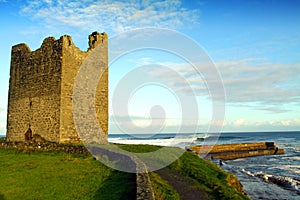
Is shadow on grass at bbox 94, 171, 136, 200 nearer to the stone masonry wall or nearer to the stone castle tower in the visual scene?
the stone castle tower

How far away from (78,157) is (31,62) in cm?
1163

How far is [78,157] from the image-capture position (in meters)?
19.5

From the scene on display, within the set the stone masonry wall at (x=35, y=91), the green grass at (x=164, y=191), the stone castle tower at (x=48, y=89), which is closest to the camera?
the green grass at (x=164, y=191)

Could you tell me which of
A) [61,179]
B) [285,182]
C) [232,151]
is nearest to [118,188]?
[61,179]

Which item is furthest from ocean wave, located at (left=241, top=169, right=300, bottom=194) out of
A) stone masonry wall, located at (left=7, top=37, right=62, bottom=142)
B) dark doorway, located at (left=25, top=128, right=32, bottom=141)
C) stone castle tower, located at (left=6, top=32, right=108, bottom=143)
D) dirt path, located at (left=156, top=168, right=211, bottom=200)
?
dark doorway, located at (left=25, top=128, right=32, bottom=141)

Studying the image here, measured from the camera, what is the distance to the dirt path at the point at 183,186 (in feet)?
44.1

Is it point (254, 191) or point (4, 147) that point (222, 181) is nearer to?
point (254, 191)

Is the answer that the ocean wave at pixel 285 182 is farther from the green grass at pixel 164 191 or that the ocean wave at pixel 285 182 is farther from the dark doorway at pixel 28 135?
the dark doorway at pixel 28 135

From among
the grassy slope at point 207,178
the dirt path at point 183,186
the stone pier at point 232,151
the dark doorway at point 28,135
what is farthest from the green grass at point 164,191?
the stone pier at point 232,151

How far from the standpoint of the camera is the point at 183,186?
15.0 meters

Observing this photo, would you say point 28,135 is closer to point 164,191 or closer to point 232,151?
point 164,191

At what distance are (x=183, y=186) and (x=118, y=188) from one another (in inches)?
168

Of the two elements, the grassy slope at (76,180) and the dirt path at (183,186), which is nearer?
the grassy slope at (76,180)

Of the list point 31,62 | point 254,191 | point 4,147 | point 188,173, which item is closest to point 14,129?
point 4,147
